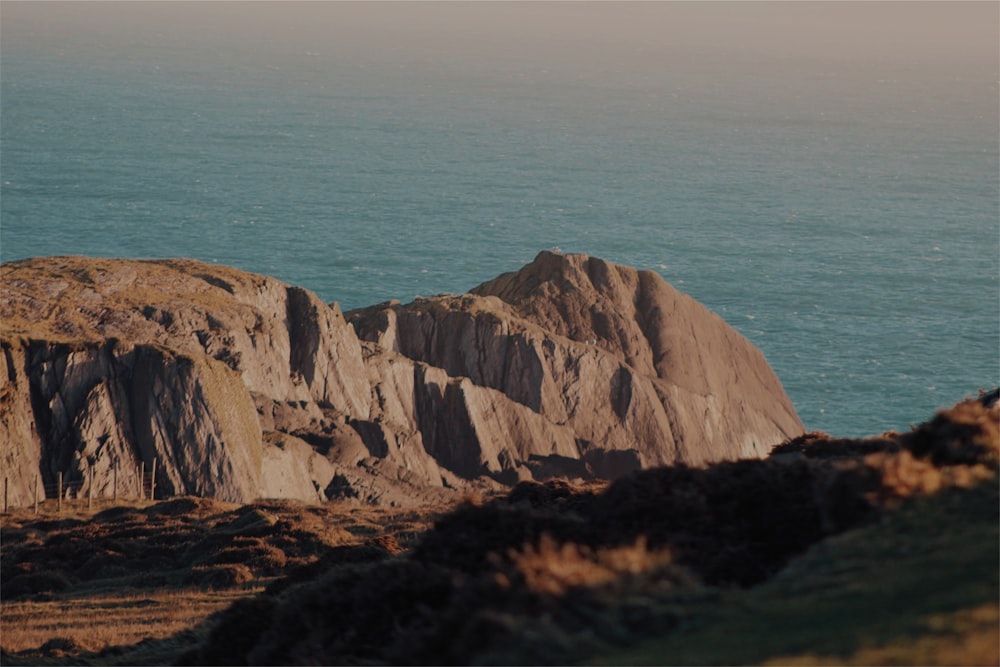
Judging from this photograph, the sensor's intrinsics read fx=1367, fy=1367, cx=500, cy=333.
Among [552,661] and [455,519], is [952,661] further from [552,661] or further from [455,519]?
[455,519]

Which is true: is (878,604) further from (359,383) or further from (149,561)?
(359,383)

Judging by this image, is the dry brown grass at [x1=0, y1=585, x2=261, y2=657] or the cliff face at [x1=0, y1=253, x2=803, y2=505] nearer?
the dry brown grass at [x1=0, y1=585, x2=261, y2=657]

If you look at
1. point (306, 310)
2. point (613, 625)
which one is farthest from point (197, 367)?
point (613, 625)

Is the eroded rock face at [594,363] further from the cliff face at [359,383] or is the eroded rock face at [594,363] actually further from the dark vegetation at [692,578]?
the dark vegetation at [692,578]

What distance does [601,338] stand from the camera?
93.9 metres

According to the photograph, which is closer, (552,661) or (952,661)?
(952,661)

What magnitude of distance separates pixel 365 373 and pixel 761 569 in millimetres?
58712

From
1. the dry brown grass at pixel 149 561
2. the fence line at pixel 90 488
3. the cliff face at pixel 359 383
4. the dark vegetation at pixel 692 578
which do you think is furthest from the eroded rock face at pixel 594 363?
the dark vegetation at pixel 692 578

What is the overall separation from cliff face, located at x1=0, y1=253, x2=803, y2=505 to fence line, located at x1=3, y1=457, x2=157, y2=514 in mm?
273

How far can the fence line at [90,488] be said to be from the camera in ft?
178

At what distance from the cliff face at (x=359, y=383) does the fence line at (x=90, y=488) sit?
27cm

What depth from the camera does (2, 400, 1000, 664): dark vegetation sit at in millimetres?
15617

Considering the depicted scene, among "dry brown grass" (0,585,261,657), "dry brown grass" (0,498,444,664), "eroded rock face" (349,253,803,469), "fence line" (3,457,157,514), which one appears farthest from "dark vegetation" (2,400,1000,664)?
"eroded rock face" (349,253,803,469)

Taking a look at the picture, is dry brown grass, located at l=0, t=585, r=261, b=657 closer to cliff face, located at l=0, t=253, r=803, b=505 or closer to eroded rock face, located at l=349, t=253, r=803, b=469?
cliff face, located at l=0, t=253, r=803, b=505
